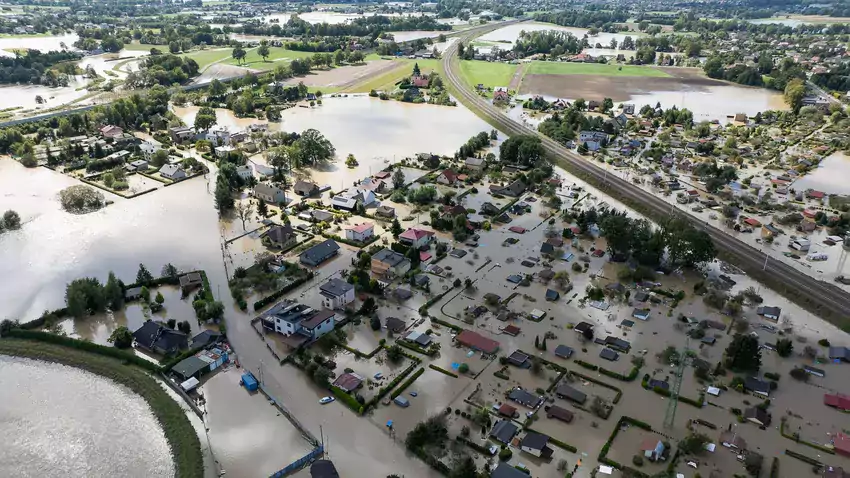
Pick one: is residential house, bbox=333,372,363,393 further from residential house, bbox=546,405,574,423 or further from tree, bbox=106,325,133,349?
tree, bbox=106,325,133,349

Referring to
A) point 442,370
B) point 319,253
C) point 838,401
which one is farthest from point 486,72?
point 838,401

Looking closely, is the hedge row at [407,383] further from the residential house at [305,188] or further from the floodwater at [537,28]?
the floodwater at [537,28]

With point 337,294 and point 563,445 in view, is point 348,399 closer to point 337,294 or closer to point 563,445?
point 337,294

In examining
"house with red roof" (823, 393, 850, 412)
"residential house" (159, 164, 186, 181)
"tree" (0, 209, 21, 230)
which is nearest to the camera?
"house with red roof" (823, 393, 850, 412)

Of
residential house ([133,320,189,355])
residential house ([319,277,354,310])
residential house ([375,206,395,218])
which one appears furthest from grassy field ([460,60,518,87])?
residential house ([133,320,189,355])

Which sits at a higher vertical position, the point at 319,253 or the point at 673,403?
the point at 319,253

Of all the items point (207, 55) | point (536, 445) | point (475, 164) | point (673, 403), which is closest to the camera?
point (536, 445)
